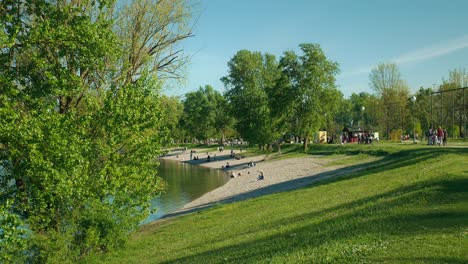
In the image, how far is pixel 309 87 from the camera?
222 ft

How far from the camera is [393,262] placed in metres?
9.51

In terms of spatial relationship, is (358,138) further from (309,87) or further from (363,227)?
(363,227)

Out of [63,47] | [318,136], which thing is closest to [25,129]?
[63,47]

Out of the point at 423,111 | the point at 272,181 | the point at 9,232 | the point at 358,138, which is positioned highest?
the point at 423,111

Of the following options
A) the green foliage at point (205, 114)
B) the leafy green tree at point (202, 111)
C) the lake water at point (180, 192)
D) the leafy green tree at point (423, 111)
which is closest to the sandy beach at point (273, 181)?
the lake water at point (180, 192)

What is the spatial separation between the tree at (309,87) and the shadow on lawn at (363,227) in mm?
49265

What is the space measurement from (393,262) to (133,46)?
17.3 metres

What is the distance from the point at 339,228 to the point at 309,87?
2186 inches

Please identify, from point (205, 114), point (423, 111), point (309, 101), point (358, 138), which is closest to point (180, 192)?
point (309, 101)

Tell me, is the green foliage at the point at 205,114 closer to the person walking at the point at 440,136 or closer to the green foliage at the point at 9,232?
the person walking at the point at 440,136

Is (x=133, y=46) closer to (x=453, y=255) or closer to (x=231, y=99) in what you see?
(x=453, y=255)

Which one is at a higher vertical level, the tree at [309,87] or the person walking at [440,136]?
the tree at [309,87]

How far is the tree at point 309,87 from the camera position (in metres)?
67.3

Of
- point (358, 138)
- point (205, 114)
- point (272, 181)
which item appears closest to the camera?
point (272, 181)
